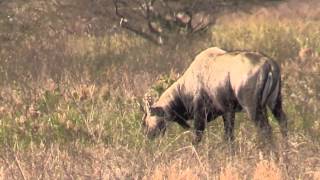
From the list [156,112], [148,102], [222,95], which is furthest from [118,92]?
[222,95]

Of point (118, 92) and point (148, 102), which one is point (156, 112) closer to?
point (148, 102)

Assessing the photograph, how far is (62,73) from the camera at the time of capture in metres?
11.1

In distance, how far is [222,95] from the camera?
22.0 feet

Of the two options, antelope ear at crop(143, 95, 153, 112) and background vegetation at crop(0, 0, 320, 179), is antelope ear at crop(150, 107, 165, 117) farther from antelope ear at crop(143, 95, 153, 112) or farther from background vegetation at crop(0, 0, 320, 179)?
background vegetation at crop(0, 0, 320, 179)

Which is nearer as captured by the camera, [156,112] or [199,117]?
[199,117]

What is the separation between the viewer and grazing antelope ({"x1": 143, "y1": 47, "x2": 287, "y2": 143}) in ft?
20.8

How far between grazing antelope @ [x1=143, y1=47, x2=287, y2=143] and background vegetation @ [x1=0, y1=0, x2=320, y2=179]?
0.59ft

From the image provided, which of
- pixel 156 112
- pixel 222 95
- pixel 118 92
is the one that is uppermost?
pixel 222 95

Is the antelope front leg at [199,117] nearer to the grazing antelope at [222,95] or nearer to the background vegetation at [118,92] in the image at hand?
the grazing antelope at [222,95]

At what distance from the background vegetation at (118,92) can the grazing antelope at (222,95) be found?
18 centimetres

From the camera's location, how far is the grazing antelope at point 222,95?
250 inches

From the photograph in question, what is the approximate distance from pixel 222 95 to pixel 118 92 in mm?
2941

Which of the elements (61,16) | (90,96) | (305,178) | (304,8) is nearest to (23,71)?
(90,96)

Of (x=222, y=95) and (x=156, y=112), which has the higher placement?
(x=222, y=95)
